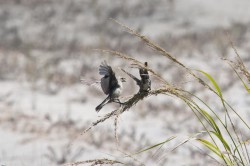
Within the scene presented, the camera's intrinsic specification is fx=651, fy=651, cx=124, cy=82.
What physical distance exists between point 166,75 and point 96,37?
2.31 metres

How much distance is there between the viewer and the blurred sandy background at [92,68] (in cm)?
598

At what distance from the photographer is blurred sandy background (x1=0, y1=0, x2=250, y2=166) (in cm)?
598

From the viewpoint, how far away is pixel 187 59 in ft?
32.9

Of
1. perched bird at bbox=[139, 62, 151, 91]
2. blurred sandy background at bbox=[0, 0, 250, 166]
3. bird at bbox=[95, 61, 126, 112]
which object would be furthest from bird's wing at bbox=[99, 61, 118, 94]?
blurred sandy background at bbox=[0, 0, 250, 166]

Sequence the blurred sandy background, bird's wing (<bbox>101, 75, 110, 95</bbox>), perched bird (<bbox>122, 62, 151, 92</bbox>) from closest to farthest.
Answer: perched bird (<bbox>122, 62, 151, 92</bbox>), bird's wing (<bbox>101, 75, 110, 95</bbox>), the blurred sandy background

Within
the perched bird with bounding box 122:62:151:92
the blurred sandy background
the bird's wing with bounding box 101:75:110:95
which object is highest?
the blurred sandy background

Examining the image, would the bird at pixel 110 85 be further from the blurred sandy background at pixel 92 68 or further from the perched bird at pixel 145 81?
the blurred sandy background at pixel 92 68

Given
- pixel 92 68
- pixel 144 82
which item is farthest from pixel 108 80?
pixel 92 68

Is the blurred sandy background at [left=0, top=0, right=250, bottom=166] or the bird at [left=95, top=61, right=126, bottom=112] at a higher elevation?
the blurred sandy background at [left=0, top=0, right=250, bottom=166]

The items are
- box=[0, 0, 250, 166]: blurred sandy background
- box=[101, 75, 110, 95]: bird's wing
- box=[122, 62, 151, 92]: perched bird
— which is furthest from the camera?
box=[0, 0, 250, 166]: blurred sandy background

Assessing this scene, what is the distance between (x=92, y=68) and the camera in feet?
31.0

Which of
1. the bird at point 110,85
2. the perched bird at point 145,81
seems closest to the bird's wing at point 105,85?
the bird at point 110,85

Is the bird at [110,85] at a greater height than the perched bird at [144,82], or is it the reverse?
the bird at [110,85]

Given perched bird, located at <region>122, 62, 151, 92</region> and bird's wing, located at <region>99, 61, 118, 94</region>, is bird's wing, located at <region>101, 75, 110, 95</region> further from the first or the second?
perched bird, located at <region>122, 62, 151, 92</region>
